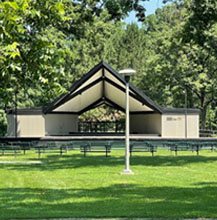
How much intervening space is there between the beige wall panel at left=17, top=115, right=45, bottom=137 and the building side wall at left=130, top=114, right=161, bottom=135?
9205 mm

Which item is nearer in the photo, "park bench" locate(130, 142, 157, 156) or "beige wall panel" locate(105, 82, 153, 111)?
"park bench" locate(130, 142, 157, 156)

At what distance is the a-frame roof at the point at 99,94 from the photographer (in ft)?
132

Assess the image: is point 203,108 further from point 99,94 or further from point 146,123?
point 99,94

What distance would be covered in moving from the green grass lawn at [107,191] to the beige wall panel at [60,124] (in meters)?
21.8

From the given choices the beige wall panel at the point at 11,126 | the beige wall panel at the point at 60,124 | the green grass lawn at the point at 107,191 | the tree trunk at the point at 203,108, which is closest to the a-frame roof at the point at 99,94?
the beige wall panel at the point at 60,124

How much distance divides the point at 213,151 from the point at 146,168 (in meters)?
13.1

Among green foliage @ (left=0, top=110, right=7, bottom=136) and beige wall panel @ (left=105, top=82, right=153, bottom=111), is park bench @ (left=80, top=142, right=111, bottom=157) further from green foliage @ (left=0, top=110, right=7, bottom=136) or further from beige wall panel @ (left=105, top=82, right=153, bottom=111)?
green foliage @ (left=0, top=110, right=7, bottom=136)

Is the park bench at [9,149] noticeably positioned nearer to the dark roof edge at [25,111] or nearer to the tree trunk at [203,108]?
the dark roof edge at [25,111]

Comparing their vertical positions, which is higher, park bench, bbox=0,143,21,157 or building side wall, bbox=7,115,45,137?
building side wall, bbox=7,115,45,137

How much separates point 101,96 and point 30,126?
842cm

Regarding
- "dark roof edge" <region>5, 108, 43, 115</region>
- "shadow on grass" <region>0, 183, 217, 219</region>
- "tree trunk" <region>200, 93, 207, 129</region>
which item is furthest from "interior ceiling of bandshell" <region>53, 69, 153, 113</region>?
"shadow on grass" <region>0, 183, 217, 219</region>

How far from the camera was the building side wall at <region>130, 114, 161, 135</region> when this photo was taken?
4512 centimetres

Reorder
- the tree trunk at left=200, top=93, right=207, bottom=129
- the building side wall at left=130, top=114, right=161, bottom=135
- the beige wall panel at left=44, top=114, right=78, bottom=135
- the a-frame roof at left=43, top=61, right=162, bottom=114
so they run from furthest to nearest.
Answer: the tree trunk at left=200, top=93, right=207, bottom=129 → the building side wall at left=130, top=114, right=161, bottom=135 → the beige wall panel at left=44, top=114, right=78, bottom=135 → the a-frame roof at left=43, top=61, right=162, bottom=114

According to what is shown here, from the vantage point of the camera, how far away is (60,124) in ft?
151
